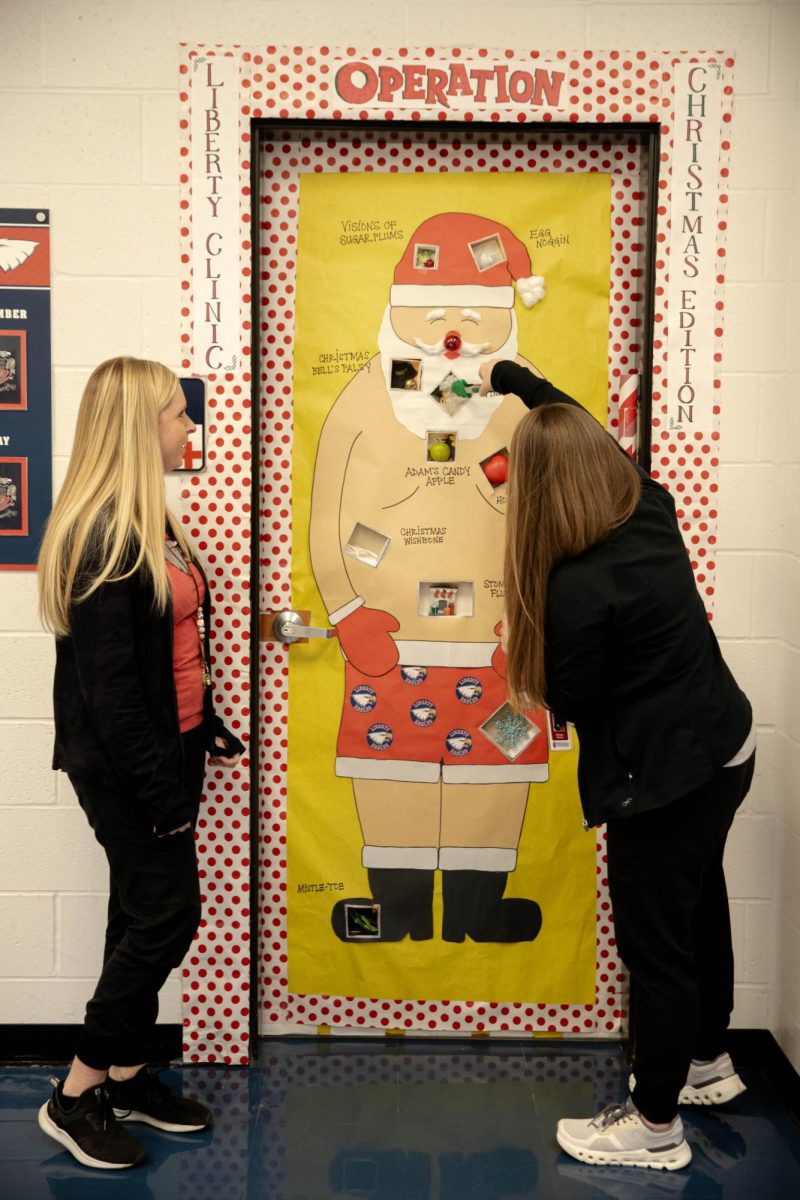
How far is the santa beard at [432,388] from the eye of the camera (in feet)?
8.60

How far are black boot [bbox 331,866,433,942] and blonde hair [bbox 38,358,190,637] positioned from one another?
3.40ft

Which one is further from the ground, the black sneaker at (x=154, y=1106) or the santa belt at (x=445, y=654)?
the santa belt at (x=445, y=654)

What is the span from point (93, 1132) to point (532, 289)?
2125mm

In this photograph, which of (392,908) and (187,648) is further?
(392,908)

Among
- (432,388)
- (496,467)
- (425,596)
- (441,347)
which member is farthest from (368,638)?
(441,347)

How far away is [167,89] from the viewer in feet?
8.07

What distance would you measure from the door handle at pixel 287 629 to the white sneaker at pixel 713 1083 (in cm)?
128

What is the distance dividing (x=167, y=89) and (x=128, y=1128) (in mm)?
2343

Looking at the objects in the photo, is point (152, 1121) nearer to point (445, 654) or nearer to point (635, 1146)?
point (635, 1146)

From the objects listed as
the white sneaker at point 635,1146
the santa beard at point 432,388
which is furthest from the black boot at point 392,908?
the santa beard at point 432,388

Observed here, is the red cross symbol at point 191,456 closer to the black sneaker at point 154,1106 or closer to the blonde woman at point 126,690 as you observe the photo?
the blonde woman at point 126,690

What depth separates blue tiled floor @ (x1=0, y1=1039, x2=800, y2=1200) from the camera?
2211 millimetres

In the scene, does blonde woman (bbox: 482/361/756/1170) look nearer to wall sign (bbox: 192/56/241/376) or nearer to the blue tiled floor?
the blue tiled floor

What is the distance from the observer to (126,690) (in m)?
2.05
